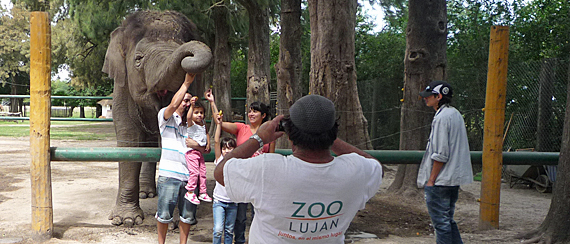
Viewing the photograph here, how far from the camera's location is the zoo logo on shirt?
216 centimetres

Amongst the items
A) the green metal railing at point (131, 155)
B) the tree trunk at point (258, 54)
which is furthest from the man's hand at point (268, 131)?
the tree trunk at point (258, 54)

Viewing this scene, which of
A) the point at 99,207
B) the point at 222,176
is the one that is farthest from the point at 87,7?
the point at 222,176

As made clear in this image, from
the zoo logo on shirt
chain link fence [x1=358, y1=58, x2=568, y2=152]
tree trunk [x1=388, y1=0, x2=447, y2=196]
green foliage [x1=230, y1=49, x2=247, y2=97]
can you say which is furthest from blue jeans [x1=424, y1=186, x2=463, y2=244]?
green foliage [x1=230, y1=49, x2=247, y2=97]

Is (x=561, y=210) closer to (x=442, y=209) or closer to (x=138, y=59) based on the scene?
(x=442, y=209)

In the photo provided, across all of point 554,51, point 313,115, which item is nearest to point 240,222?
point 313,115

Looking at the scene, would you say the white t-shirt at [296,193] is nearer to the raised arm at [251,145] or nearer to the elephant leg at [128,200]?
the raised arm at [251,145]

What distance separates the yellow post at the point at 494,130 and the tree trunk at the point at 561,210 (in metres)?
0.58

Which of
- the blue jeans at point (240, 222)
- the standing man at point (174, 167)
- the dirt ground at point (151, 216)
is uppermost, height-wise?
the standing man at point (174, 167)

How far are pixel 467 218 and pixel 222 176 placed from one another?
5.40m

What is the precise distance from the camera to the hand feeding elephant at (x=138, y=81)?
5910 millimetres

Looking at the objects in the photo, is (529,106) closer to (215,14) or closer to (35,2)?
(215,14)

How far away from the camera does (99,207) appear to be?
6.85 m

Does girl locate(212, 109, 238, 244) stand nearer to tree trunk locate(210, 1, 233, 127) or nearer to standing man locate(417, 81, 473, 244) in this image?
standing man locate(417, 81, 473, 244)

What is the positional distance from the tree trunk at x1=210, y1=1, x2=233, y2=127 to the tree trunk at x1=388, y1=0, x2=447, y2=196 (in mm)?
9784
